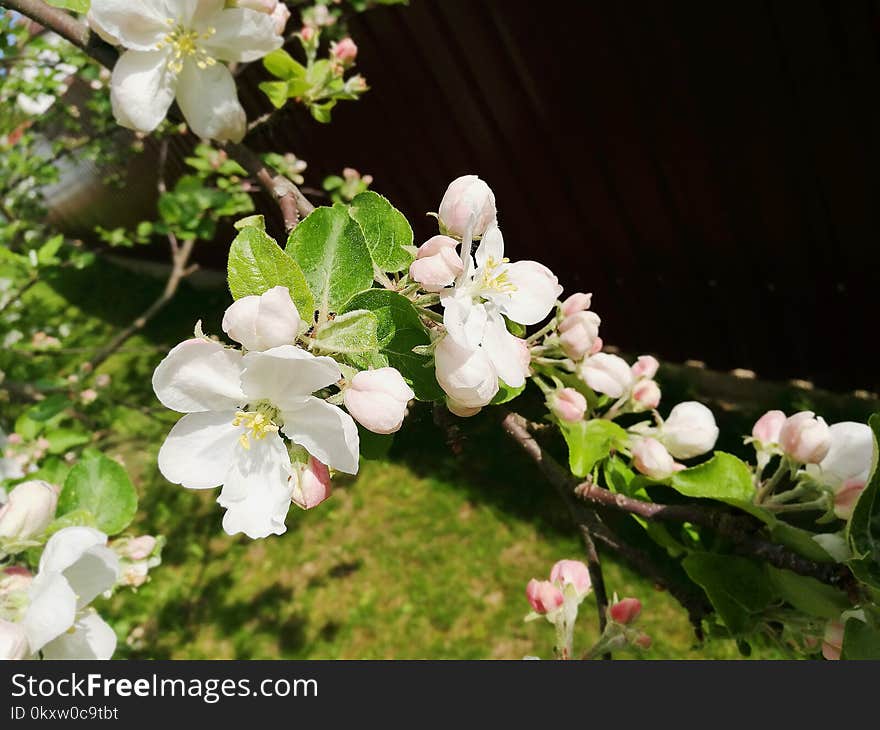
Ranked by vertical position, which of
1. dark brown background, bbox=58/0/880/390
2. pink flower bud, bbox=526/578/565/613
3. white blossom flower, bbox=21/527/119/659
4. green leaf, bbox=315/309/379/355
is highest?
green leaf, bbox=315/309/379/355

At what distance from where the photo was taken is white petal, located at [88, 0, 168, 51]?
3.37 feet

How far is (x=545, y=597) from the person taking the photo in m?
1.29

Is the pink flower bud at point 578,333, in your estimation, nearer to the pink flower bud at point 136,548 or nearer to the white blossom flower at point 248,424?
the white blossom flower at point 248,424

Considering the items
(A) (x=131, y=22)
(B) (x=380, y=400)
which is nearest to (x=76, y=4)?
(A) (x=131, y=22)

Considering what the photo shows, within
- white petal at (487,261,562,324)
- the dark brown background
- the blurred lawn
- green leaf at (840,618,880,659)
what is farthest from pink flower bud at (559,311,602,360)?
the dark brown background

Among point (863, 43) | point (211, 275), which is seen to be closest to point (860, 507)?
point (863, 43)

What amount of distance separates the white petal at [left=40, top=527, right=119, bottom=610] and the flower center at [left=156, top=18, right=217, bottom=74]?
2.42 ft

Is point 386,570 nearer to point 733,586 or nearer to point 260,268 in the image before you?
point 733,586

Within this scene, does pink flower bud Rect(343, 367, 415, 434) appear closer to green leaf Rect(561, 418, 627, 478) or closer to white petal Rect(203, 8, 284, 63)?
green leaf Rect(561, 418, 627, 478)

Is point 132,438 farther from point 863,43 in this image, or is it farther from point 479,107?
point 863,43

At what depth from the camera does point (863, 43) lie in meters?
2.67

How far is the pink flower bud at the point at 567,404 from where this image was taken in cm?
117

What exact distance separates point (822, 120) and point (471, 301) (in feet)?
9.16

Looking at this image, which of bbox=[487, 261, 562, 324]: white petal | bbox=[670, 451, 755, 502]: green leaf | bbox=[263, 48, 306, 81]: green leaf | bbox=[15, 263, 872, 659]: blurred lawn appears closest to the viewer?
bbox=[487, 261, 562, 324]: white petal
